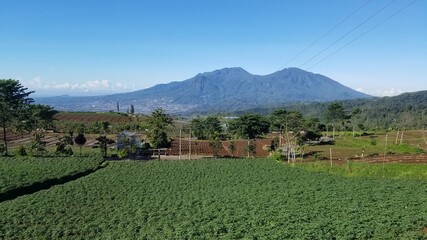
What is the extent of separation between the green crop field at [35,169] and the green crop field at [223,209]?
4.27 meters

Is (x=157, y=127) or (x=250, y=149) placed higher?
(x=157, y=127)

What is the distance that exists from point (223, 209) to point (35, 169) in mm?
25019

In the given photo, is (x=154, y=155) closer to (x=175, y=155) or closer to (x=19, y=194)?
(x=175, y=155)

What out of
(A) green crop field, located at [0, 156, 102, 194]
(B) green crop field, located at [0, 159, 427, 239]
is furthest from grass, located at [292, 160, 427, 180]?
(A) green crop field, located at [0, 156, 102, 194]

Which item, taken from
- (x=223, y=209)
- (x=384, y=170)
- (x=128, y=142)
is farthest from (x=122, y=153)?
(x=223, y=209)

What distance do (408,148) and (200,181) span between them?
3358 cm

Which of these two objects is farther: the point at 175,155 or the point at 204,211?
the point at 175,155

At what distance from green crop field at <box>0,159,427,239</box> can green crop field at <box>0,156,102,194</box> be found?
14.0 feet

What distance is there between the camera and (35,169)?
37938mm

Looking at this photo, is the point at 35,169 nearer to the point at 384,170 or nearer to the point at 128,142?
the point at 128,142

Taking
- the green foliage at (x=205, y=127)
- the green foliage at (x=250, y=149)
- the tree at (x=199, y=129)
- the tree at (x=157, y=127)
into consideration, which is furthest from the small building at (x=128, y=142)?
the tree at (x=199, y=129)

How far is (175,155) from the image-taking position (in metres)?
60.6

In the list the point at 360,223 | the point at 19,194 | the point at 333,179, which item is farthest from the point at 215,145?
the point at 360,223

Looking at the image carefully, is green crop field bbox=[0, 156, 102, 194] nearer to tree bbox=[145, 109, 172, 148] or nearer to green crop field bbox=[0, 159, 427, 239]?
green crop field bbox=[0, 159, 427, 239]
